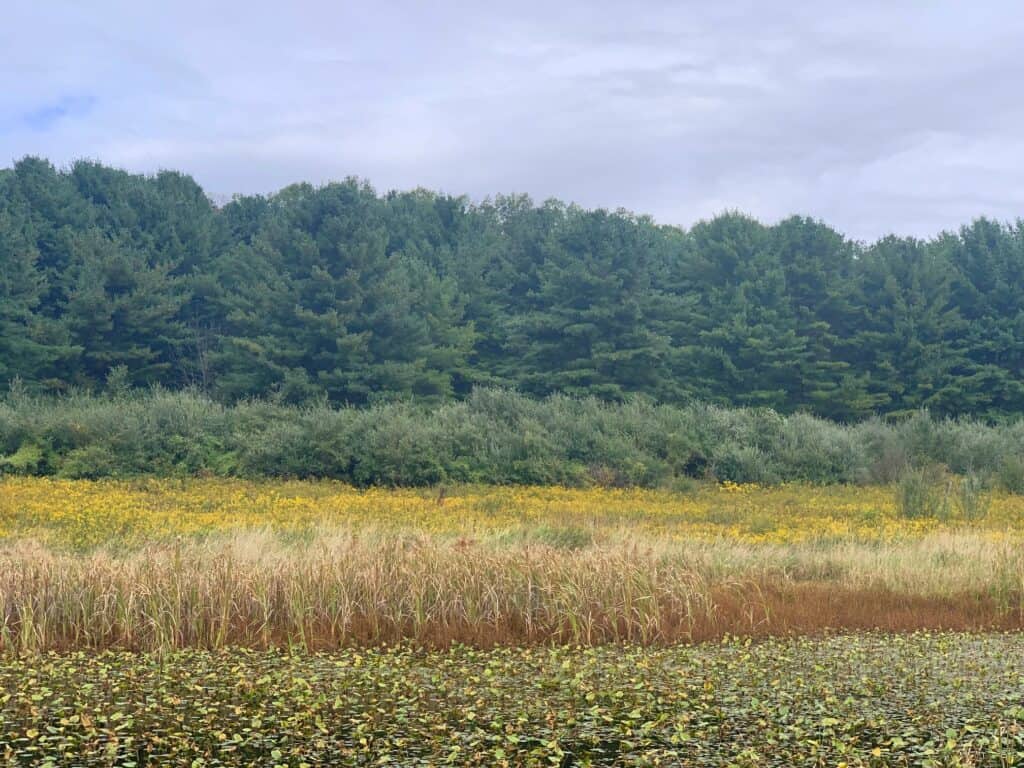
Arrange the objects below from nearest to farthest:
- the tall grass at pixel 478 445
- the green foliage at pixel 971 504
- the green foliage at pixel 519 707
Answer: the green foliage at pixel 519 707 < the green foliage at pixel 971 504 < the tall grass at pixel 478 445

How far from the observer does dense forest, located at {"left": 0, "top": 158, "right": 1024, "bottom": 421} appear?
3912 cm

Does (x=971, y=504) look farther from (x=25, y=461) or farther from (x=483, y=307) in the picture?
(x=483, y=307)

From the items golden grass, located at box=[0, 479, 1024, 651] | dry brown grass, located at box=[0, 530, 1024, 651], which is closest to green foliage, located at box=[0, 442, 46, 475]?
golden grass, located at box=[0, 479, 1024, 651]

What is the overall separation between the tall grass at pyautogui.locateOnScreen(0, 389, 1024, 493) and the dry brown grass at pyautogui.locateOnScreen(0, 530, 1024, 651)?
13.9 metres

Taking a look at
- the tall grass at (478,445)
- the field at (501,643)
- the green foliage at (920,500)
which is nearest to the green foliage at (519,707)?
the field at (501,643)

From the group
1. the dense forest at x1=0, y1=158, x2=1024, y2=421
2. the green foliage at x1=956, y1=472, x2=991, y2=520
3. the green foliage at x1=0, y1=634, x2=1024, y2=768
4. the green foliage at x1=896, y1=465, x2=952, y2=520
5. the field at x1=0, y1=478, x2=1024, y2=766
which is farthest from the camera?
the dense forest at x1=0, y1=158, x2=1024, y2=421

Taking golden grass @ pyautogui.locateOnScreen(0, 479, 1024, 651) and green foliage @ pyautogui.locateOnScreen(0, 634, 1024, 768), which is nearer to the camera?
green foliage @ pyautogui.locateOnScreen(0, 634, 1024, 768)

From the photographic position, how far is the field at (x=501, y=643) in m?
7.18

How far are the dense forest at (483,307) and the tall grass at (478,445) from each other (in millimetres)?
7699

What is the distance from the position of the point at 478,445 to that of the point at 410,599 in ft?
55.6

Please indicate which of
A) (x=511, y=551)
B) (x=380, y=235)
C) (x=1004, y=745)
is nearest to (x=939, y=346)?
(x=380, y=235)

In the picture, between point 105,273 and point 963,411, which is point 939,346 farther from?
point 105,273

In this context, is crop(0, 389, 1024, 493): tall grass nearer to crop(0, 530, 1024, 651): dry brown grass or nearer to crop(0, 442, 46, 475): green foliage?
crop(0, 442, 46, 475): green foliage

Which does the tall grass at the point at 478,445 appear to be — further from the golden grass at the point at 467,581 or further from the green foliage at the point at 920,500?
the golden grass at the point at 467,581
